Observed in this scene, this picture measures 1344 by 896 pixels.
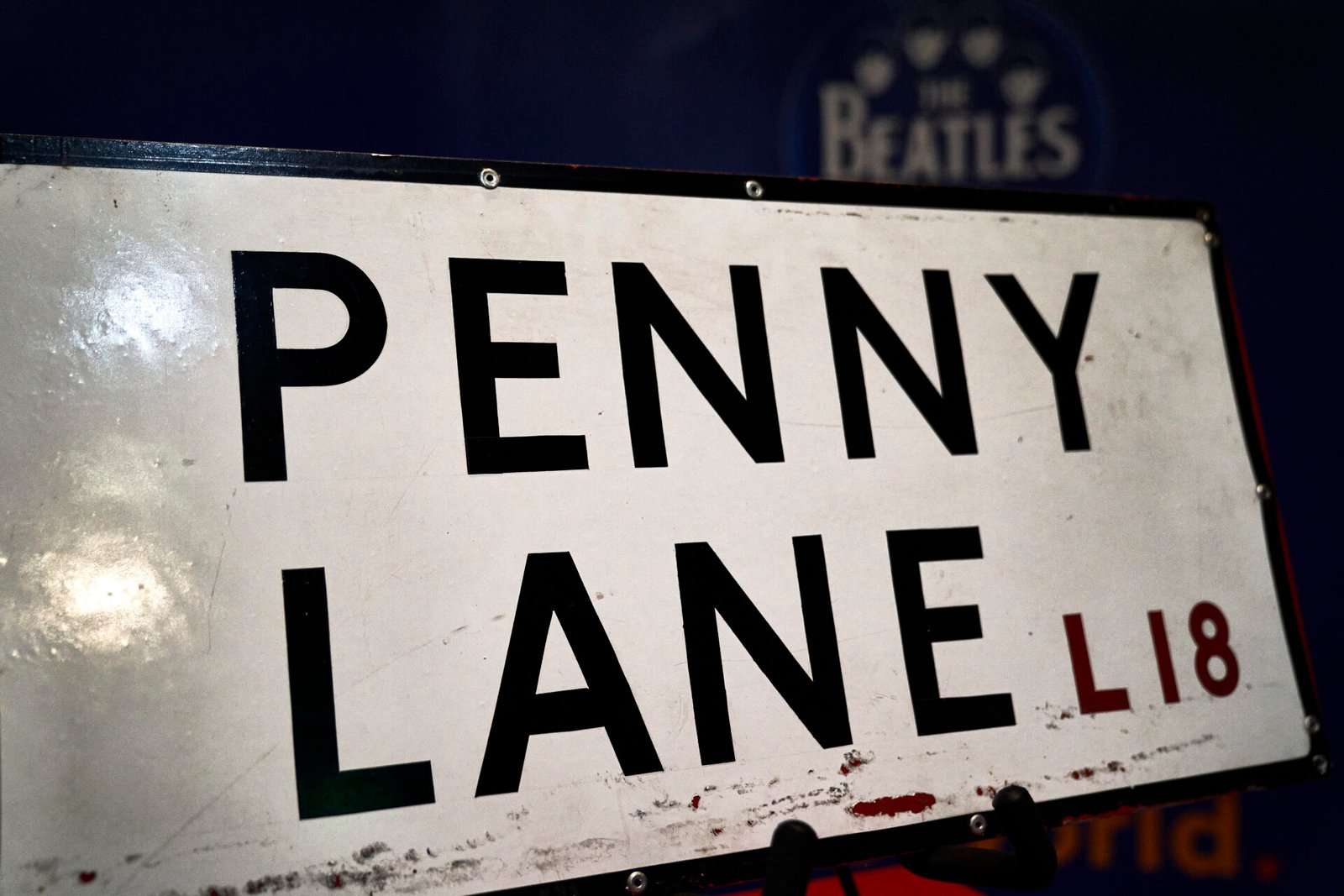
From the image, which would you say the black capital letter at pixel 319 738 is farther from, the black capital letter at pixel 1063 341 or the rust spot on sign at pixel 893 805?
the black capital letter at pixel 1063 341

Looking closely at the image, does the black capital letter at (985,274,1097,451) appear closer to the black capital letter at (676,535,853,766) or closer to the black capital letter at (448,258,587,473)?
the black capital letter at (676,535,853,766)

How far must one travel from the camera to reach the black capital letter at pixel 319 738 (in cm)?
57

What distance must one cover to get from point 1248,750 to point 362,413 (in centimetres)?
72

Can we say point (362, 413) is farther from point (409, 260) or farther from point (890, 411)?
point (890, 411)

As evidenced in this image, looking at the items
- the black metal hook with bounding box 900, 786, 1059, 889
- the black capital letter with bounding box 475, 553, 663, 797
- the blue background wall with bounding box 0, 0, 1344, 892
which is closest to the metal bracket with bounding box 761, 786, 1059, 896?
the black metal hook with bounding box 900, 786, 1059, 889

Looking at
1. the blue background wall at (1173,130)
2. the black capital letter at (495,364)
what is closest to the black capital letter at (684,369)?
the black capital letter at (495,364)

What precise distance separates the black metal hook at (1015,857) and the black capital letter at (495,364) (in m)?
0.35

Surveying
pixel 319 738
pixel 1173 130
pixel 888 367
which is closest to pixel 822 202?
pixel 888 367

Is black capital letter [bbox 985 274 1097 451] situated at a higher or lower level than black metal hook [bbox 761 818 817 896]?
higher

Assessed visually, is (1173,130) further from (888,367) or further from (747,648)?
(747,648)

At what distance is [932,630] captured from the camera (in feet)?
2.34

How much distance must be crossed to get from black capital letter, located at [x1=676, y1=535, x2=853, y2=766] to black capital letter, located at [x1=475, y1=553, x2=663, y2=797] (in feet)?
0.15

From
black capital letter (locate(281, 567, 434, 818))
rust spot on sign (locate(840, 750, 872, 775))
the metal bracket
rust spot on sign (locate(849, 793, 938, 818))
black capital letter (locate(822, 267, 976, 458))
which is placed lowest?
the metal bracket

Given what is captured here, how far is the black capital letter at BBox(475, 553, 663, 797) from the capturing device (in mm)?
612
